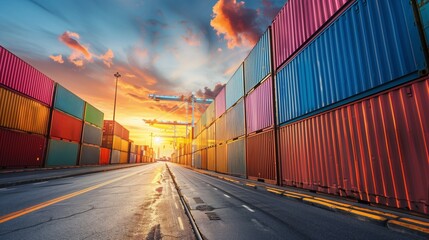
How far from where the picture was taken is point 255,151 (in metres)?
15.0

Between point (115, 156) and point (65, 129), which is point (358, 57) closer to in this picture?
point (65, 129)

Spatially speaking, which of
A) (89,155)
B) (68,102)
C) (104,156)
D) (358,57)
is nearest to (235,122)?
(358,57)

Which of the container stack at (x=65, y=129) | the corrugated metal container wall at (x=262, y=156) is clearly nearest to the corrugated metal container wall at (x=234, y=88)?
the corrugated metal container wall at (x=262, y=156)

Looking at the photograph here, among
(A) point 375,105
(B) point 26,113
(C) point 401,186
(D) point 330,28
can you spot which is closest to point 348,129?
(A) point 375,105

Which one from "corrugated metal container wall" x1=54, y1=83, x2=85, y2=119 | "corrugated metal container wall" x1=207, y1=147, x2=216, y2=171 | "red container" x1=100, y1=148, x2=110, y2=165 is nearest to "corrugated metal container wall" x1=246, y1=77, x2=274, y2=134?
"corrugated metal container wall" x1=207, y1=147, x2=216, y2=171

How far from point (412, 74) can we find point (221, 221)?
19.9 ft

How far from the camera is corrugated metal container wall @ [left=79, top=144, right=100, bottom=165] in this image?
33.7 metres

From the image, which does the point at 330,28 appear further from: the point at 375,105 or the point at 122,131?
the point at 122,131

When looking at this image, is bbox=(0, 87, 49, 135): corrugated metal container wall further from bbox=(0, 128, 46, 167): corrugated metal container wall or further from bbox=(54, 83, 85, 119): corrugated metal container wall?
bbox=(54, 83, 85, 119): corrugated metal container wall

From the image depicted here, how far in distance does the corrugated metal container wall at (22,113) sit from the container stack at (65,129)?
1.52m

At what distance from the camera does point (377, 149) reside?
20.3 feet

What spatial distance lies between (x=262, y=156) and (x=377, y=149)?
26.1 feet

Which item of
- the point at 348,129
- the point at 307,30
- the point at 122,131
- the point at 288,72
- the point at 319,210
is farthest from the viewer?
the point at 122,131

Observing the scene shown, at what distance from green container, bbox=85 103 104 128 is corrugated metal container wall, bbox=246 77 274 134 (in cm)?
2892
